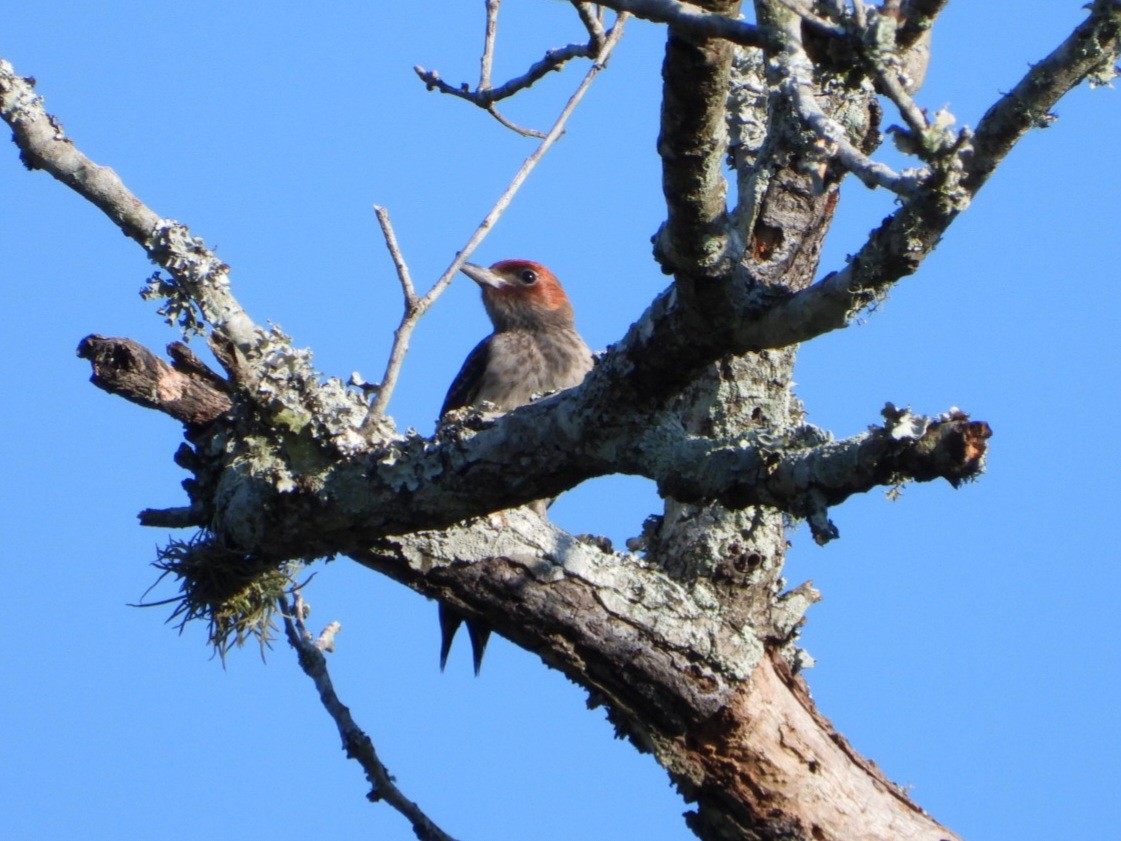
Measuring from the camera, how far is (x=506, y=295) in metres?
7.27

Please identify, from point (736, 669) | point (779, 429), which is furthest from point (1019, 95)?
point (736, 669)

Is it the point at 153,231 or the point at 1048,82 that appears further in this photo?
the point at 153,231

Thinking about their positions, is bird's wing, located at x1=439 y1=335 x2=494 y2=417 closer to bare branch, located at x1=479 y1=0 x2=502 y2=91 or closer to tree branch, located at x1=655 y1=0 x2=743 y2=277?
bare branch, located at x1=479 y1=0 x2=502 y2=91

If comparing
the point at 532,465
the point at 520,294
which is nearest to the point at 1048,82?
the point at 532,465

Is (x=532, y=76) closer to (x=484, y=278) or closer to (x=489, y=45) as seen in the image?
(x=489, y=45)

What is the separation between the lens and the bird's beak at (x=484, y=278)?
24.0ft

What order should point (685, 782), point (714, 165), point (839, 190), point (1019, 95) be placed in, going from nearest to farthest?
point (1019, 95), point (714, 165), point (685, 782), point (839, 190)

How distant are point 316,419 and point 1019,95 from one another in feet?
6.48

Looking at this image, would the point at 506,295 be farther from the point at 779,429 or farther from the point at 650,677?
the point at 779,429

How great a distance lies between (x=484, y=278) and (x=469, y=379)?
897mm

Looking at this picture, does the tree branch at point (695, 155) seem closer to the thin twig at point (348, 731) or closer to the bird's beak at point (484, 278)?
the thin twig at point (348, 731)

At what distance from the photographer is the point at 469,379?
664 cm

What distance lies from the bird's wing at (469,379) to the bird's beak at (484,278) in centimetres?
48

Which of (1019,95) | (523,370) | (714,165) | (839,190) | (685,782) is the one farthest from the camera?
(523,370)
